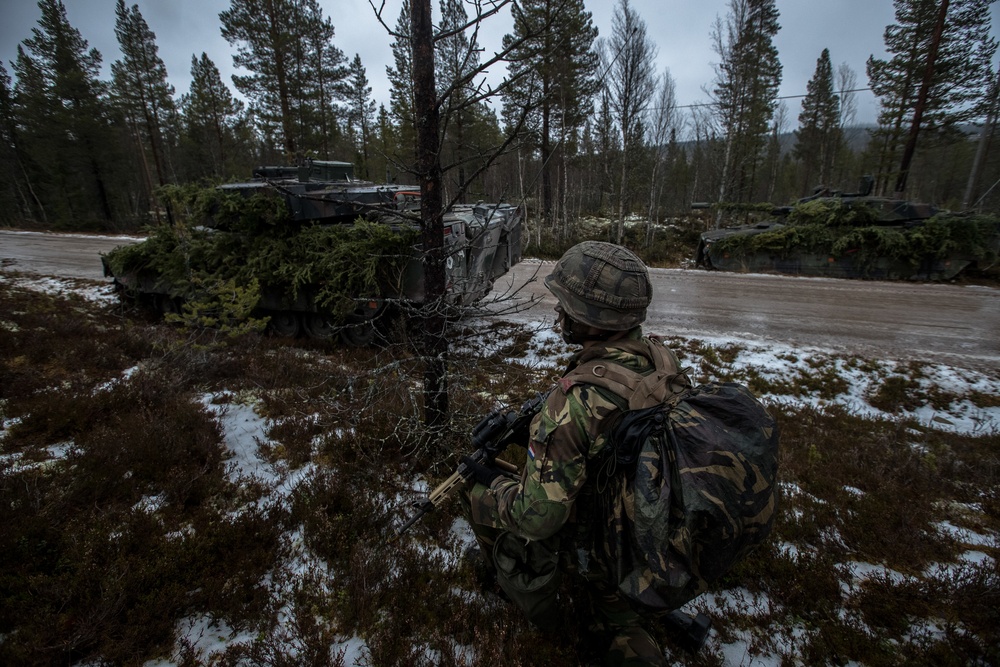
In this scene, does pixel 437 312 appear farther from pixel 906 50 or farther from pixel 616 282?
pixel 906 50

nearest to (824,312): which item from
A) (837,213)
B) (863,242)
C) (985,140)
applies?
(863,242)

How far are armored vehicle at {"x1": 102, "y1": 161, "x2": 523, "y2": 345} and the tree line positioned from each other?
38.4 inches

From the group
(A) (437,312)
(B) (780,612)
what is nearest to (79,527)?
(A) (437,312)

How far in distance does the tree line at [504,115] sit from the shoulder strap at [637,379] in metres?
7.86

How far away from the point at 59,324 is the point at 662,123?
22333mm

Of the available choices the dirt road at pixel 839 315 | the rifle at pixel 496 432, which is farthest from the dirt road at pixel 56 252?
the rifle at pixel 496 432

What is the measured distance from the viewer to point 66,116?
21.6m

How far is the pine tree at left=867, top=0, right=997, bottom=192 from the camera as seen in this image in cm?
1512

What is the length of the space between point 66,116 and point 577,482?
3172 centimetres

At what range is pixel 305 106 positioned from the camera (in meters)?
18.5

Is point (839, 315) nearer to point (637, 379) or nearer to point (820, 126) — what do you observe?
point (637, 379)

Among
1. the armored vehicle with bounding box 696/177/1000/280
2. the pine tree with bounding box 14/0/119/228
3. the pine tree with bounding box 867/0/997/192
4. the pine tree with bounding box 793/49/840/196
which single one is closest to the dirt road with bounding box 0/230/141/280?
the pine tree with bounding box 14/0/119/228

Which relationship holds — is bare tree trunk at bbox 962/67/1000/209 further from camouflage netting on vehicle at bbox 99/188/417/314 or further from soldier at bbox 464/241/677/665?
soldier at bbox 464/241/677/665

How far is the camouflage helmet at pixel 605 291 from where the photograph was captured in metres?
1.94
